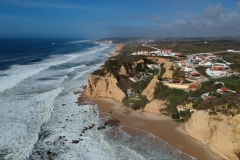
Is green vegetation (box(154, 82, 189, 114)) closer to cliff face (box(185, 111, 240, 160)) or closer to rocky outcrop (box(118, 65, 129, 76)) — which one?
cliff face (box(185, 111, 240, 160))

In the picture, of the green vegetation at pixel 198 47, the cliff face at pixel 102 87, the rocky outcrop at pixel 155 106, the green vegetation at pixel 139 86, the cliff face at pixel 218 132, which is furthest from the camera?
the green vegetation at pixel 198 47

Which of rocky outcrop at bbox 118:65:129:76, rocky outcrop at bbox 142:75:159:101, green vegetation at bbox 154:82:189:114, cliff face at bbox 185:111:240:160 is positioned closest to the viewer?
cliff face at bbox 185:111:240:160

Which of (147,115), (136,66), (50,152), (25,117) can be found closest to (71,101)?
(25,117)

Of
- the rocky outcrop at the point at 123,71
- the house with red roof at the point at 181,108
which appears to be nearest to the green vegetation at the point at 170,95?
the house with red roof at the point at 181,108

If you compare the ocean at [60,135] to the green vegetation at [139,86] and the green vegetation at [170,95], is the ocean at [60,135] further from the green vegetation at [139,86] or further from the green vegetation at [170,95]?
the green vegetation at [139,86]

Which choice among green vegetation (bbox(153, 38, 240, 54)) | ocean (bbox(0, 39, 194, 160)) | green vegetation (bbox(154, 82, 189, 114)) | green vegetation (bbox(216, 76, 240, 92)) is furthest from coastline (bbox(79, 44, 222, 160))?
green vegetation (bbox(153, 38, 240, 54))
